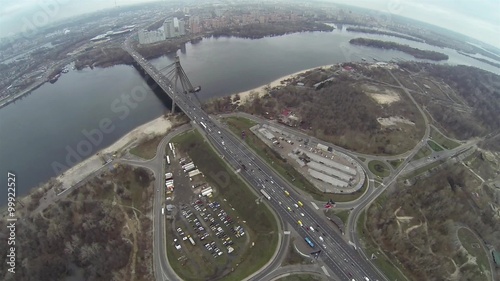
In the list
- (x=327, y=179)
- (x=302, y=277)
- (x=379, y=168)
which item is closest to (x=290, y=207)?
(x=327, y=179)

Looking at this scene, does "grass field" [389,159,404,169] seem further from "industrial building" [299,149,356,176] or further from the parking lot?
the parking lot

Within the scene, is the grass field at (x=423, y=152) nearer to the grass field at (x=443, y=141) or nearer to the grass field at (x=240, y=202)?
the grass field at (x=443, y=141)

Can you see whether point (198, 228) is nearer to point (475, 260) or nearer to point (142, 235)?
point (142, 235)

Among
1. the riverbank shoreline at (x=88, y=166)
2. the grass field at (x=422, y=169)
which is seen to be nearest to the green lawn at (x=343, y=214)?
the grass field at (x=422, y=169)

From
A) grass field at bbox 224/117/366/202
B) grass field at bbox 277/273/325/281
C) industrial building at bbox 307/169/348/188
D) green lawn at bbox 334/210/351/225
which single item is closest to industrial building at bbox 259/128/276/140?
grass field at bbox 224/117/366/202

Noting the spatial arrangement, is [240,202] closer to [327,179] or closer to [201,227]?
[201,227]

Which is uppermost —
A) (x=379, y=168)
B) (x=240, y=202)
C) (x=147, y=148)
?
(x=379, y=168)
